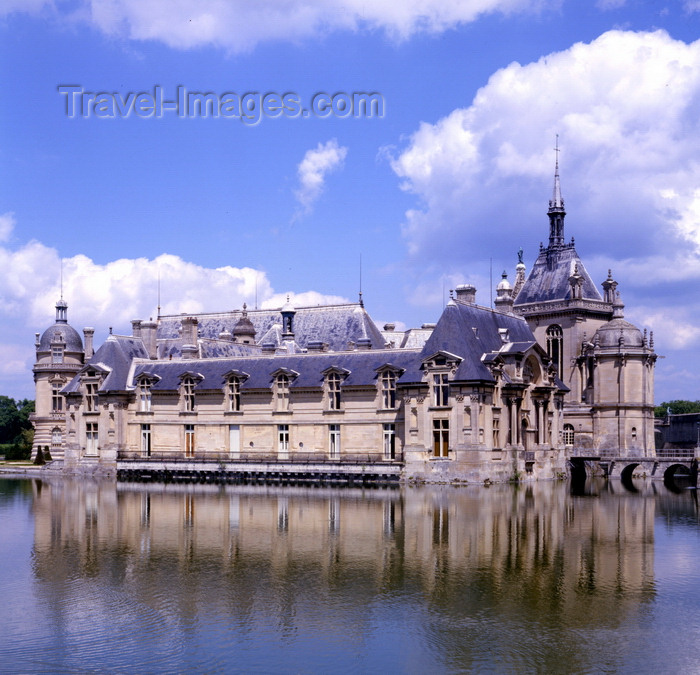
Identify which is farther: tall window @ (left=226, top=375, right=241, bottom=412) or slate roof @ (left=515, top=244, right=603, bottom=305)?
slate roof @ (left=515, top=244, right=603, bottom=305)

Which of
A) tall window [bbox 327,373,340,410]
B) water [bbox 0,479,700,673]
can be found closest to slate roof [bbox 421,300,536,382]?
tall window [bbox 327,373,340,410]

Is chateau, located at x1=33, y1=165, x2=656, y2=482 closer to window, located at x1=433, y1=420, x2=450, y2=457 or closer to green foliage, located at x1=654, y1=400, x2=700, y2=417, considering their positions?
window, located at x1=433, y1=420, x2=450, y2=457

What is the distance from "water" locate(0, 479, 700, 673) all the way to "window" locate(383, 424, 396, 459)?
697 inches

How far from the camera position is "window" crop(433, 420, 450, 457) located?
5538cm

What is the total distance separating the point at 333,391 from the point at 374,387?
3104mm

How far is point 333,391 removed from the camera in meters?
61.8

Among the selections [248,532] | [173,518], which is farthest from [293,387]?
[248,532]

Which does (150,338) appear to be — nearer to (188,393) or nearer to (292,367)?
(188,393)

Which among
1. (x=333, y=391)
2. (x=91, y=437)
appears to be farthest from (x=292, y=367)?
(x=91, y=437)

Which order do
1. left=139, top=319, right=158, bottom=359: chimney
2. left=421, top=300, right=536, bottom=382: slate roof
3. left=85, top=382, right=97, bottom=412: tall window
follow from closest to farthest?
left=421, top=300, right=536, bottom=382: slate roof < left=85, top=382, right=97, bottom=412: tall window < left=139, top=319, right=158, bottom=359: chimney

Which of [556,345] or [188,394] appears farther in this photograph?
[556,345]

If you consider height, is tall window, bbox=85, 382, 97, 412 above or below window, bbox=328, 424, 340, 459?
above

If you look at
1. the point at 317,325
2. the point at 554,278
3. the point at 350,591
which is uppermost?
the point at 554,278

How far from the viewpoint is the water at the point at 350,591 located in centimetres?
1862
